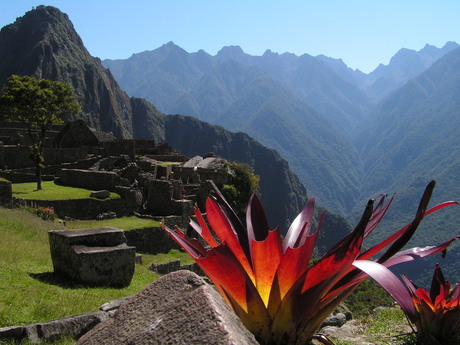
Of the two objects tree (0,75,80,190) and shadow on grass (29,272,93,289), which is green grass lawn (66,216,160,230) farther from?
shadow on grass (29,272,93,289)

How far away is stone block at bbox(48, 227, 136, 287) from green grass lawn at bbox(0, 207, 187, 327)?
0.85 feet

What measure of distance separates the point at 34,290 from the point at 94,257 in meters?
1.55

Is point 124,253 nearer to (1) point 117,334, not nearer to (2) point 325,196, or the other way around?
(1) point 117,334

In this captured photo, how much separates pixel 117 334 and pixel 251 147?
164 meters

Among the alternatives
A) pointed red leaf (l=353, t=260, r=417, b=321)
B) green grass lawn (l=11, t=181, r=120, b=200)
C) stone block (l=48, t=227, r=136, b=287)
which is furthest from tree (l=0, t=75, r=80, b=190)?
pointed red leaf (l=353, t=260, r=417, b=321)

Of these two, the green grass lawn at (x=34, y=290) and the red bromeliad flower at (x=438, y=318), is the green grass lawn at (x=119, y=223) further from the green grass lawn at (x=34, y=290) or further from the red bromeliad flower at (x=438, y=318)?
the red bromeliad flower at (x=438, y=318)

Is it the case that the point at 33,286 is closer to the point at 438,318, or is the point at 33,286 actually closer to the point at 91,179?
the point at 438,318

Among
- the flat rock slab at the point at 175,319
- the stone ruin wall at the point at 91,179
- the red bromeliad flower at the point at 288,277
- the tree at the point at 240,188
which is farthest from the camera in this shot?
the tree at the point at 240,188

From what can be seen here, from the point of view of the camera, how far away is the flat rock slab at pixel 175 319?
223cm

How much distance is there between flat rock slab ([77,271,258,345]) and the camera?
223 centimetres

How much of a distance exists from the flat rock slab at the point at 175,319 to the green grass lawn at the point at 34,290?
329 centimetres

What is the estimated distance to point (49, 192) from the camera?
2533 centimetres

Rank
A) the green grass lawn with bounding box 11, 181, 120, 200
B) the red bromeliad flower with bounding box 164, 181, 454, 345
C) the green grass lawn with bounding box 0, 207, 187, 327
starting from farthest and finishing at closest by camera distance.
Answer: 1. the green grass lawn with bounding box 11, 181, 120, 200
2. the green grass lawn with bounding box 0, 207, 187, 327
3. the red bromeliad flower with bounding box 164, 181, 454, 345

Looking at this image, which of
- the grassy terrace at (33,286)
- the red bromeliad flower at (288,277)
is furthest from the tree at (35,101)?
the red bromeliad flower at (288,277)
